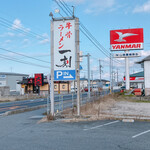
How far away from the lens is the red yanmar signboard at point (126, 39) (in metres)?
37.7

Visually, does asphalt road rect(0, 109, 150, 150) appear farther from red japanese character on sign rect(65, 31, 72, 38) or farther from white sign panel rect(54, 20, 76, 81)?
red japanese character on sign rect(65, 31, 72, 38)

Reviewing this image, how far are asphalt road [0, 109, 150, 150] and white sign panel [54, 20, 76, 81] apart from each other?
3.78 meters

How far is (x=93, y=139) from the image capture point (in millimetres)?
7828

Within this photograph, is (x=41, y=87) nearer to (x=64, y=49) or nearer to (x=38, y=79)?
(x=38, y=79)

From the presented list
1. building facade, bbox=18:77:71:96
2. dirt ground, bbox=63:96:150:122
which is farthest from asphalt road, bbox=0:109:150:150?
building facade, bbox=18:77:71:96

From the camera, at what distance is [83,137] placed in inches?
323

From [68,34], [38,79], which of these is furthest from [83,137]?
[38,79]

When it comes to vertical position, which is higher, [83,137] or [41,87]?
[41,87]

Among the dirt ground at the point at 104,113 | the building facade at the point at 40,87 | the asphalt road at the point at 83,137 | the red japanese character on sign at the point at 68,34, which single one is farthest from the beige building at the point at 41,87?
the asphalt road at the point at 83,137

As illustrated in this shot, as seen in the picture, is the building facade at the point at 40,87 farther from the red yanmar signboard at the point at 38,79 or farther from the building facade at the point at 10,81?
the building facade at the point at 10,81

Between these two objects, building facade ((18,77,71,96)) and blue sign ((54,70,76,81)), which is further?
building facade ((18,77,71,96))

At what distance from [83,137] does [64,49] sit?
6.42 meters

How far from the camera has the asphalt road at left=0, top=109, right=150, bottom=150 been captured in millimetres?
6941

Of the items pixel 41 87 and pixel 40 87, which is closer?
pixel 41 87
